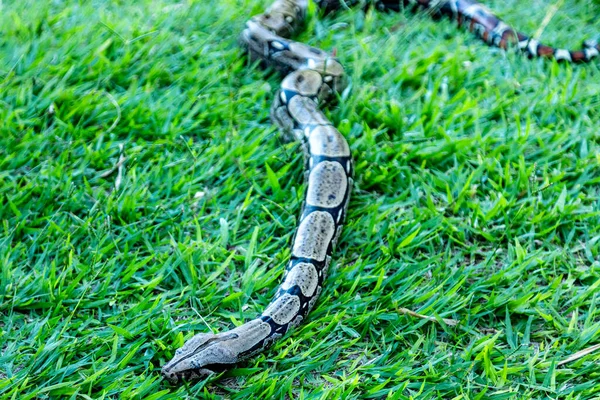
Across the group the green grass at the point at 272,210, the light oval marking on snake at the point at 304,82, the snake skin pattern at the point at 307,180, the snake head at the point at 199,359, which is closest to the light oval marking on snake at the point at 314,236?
the snake skin pattern at the point at 307,180

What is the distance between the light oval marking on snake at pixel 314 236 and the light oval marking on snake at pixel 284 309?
33 cm

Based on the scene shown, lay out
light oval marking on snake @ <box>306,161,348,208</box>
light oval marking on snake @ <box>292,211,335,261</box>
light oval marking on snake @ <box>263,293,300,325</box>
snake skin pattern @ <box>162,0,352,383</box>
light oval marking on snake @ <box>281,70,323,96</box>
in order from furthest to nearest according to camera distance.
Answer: light oval marking on snake @ <box>281,70,323,96</box> → light oval marking on snake @ <box>306,161,348,208</box> → light oval marking on snake @ <box>292,211,335,261</box> → light oval marking on snake @ <box>263,293,300,325</box> → snake skin pattern @ <box>162,0,352,383</box>

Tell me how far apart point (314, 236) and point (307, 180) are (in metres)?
0.59

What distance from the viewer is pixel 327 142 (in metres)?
4.39

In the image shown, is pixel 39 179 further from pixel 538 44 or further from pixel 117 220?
pixel 538 44

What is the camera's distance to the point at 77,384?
303 cm

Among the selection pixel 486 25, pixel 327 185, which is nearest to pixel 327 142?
pixel 327 185

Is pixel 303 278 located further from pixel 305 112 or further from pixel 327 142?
pixel 305 112

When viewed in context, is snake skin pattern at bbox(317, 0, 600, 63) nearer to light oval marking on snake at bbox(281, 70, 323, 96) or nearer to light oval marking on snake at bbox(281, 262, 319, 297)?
light oval marking on snake at bbox(281, 70, 323, 96)

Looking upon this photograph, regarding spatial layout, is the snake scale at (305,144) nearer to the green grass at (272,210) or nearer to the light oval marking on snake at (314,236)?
the light oval marking on snake at (314,236)

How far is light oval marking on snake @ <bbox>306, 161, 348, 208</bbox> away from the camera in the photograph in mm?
4008

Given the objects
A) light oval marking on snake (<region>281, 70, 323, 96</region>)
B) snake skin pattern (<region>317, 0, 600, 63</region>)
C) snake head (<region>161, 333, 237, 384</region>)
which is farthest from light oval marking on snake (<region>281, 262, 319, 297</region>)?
snake skin pattern (<region>317, 0, 600, 63</region>)

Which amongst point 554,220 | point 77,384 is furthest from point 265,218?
point 554,220

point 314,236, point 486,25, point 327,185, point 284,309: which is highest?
point 486,25
